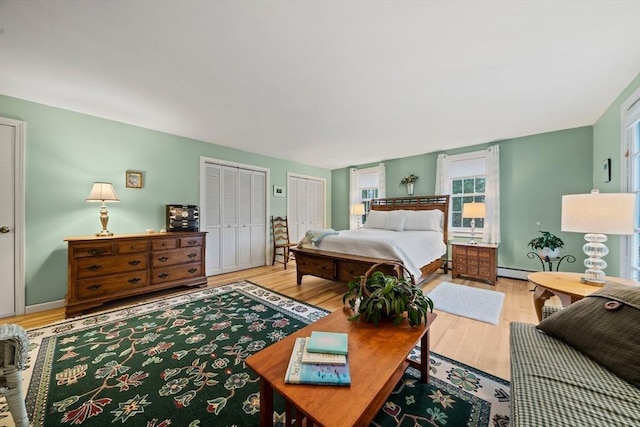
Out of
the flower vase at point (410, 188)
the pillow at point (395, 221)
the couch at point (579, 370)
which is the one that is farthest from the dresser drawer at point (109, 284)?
the flower vase at point (410, 188)

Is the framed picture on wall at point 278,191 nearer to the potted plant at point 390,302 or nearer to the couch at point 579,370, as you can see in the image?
the potted plant at point 390,302

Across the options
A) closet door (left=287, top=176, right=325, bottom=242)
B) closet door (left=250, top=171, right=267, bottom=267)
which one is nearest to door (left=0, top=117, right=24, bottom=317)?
closet door (left=250, top=171, right=267, bottom=267)

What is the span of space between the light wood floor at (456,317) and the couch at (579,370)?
669mm

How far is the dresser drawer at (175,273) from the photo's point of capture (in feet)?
10.5

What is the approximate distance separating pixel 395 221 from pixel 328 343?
12.1ft

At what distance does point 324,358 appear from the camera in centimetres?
107

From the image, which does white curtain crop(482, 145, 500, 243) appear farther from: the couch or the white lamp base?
the couch

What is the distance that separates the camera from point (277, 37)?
1727mm

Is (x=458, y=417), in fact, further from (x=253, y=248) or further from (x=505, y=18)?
(x=253, y=248)

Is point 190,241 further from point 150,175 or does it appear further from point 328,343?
point 328,343

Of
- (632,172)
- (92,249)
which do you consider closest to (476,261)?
(632,172)

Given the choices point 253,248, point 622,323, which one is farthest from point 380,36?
point 253,248

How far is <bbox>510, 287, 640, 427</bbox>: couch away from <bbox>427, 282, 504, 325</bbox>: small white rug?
1430mm

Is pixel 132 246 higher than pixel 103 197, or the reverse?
pixel 103 197
